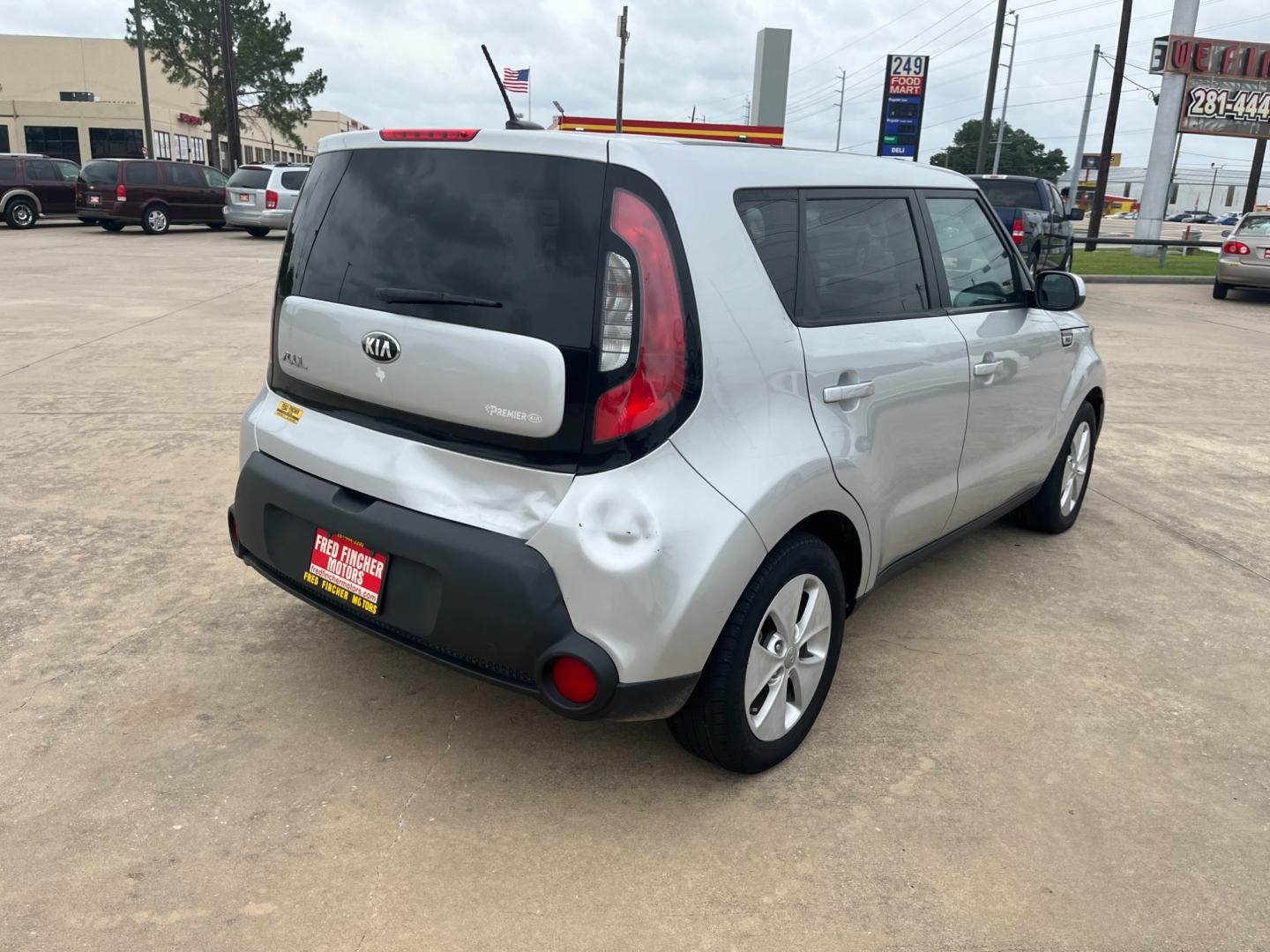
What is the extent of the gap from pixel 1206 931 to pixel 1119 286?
18.3 metres

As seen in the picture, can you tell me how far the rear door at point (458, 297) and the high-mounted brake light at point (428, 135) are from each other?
0.10 feet

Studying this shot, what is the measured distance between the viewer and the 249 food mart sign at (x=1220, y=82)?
2531 cm

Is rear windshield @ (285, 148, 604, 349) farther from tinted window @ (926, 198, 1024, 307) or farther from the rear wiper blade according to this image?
tinted window @ (926, 198, 1024, 307)

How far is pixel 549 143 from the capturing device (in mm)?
2500

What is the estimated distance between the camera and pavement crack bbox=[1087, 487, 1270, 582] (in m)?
4.58

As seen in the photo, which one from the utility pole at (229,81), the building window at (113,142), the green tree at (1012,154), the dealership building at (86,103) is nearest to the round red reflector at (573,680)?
the utility pole at (229,81)

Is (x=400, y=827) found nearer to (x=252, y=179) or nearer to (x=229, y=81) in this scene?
(x=252, y=179)

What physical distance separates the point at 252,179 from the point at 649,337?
2266 cm

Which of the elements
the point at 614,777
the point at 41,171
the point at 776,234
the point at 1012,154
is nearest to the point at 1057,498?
the point at 776,234

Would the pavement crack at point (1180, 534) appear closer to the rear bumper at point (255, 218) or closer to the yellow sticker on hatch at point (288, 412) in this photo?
the yellow sticker on hatch at point (288, 412)

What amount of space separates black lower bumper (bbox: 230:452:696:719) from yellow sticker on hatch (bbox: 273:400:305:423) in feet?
0.97

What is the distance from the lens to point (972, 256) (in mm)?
3848

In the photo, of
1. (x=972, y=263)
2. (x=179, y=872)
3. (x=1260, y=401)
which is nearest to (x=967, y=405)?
(x=972, y=263)

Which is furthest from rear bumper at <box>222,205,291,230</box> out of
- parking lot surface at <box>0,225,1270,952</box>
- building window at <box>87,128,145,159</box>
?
building window at <box>87,128,145,159</box>
